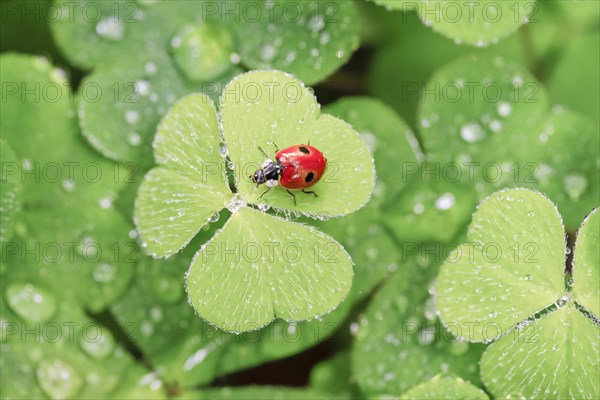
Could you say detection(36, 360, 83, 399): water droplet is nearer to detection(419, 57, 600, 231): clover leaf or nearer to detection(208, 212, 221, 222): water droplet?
detection(208, 212, 221, 222): water droplet

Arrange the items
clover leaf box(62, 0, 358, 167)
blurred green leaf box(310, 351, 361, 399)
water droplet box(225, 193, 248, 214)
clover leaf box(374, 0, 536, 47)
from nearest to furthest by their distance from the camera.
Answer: water droplet box(225, 193, 248, 214) < clover leaf box(374, 0, 536, 47) < clover leaf box(62, 0, 358, 167) < blurred green leaf box(310, 351, 361, 399)

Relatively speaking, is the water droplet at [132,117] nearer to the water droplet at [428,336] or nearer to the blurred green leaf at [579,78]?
the water droplet at [428,336]

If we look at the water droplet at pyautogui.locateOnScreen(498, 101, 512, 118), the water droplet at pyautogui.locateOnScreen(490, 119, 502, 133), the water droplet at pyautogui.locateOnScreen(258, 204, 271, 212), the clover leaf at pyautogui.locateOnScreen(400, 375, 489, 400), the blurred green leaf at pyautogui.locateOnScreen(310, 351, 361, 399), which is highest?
the water droplet at pyautogui.locateOnScreen(498, 101, 512, 118)

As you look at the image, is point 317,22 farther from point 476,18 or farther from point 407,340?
point 407,340

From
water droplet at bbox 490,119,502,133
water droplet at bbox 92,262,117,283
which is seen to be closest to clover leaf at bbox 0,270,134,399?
water droplet at bbox 92,262,117,283

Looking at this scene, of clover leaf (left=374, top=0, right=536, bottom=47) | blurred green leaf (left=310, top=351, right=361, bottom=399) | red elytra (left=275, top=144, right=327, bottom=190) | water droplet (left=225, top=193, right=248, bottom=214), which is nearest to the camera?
red elytra (left=275, top=144, right=327, bottom=190)

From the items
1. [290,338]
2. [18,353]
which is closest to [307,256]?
[290,338]
